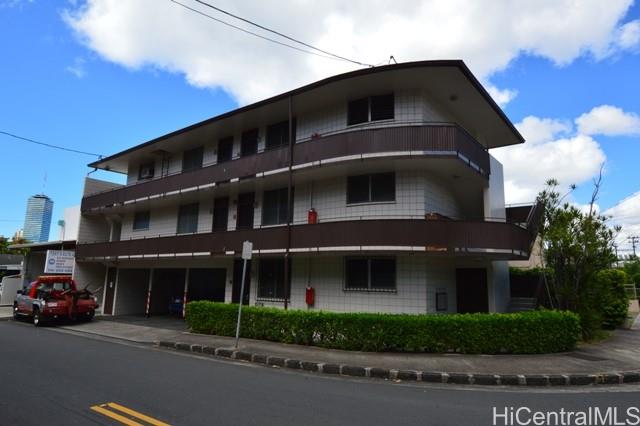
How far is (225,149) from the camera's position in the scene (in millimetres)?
20453

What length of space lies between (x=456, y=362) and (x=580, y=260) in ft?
23.7

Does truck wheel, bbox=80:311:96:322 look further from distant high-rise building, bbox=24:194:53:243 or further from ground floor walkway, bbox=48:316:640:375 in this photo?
distant high-rise building, bbox=24:194:53:243

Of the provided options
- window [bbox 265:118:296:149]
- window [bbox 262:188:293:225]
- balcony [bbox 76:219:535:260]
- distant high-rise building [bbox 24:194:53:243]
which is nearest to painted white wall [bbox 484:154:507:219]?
balcony [bbox 76:219:535:260]

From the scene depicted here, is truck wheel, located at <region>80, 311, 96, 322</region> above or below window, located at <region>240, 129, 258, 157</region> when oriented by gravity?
below

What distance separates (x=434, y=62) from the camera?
43.2 feet

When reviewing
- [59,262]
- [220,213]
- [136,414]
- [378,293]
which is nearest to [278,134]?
[220,213]

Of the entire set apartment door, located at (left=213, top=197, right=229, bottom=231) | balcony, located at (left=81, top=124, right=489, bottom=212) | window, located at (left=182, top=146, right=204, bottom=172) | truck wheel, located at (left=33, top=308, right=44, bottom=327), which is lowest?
truck wheel, located at (left=33, top=308, right=44, bottom=327)

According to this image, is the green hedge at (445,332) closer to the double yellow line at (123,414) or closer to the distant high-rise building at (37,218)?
the double yellow line at (123,414)

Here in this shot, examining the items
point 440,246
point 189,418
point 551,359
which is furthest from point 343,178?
point 189,418

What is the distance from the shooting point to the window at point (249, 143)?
19.1 metres

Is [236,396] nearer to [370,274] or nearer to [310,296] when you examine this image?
[370,274]

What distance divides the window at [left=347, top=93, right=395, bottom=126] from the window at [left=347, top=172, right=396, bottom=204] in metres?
2.25

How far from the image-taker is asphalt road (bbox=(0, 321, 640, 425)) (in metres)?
5.83

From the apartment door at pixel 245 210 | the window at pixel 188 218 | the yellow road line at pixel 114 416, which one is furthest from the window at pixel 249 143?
the yellow road line at pixel 114 416
